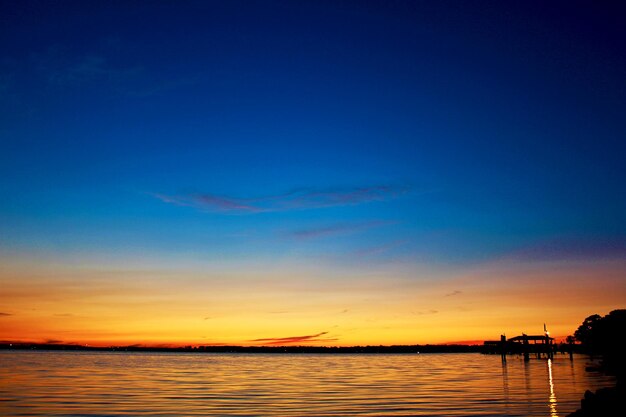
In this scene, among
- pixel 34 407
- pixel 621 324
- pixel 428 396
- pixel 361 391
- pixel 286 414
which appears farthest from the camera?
pixel 621 324

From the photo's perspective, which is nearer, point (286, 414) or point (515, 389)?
point (286, 414)

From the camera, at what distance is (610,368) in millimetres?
63375

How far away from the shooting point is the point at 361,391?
3994 centimetres

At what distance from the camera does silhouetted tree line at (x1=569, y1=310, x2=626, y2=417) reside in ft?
66.0

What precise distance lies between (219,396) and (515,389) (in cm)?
2130

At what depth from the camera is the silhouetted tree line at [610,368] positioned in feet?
66.0

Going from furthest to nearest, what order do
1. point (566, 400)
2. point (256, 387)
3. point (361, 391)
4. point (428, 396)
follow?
point (256, 387) → point (361, 391) → point (428, 396) → point (566, 400)

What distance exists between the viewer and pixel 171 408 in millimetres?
29969

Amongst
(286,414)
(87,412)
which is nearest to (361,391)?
(286,414)

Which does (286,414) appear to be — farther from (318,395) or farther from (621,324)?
(621,324)

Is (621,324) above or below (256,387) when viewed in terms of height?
above

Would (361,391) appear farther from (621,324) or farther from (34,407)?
(621,324)

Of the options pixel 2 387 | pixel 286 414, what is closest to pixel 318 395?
pixel 286 414

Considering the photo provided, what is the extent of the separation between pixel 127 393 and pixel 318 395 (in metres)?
13.1
